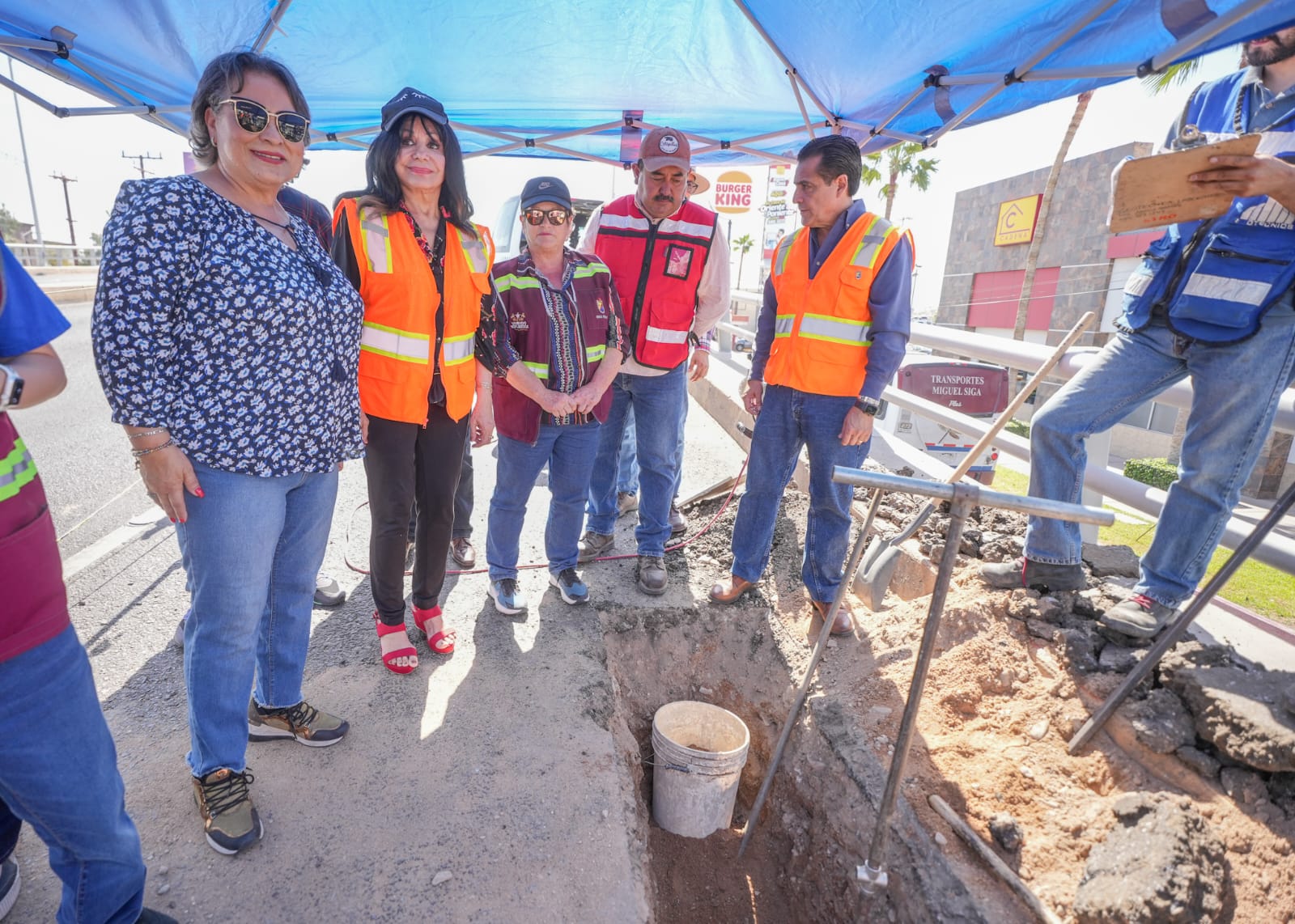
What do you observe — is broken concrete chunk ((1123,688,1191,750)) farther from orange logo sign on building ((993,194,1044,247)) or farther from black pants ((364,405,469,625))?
orange logo sign on building ((993,194,1044,247))

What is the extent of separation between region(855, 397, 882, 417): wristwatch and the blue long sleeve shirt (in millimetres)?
18

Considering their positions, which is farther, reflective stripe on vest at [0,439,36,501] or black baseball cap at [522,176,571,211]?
black baseball cap at [522,176,571,211]

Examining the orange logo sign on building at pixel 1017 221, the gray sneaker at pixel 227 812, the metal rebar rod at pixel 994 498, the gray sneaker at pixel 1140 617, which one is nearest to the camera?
the metal rebar rod at pixel 994 498

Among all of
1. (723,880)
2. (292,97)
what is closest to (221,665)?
(292,97)

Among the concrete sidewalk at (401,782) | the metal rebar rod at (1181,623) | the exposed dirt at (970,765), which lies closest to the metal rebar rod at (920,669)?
the exposed dirt at (970,765)

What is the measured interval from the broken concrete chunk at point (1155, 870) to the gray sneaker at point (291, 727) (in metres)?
2.53

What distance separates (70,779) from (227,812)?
2.18ft

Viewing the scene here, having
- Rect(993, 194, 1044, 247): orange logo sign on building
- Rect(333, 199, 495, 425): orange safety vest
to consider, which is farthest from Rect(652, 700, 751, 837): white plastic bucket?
Rect(993, 194, 1044, 247): orange logo sign on building

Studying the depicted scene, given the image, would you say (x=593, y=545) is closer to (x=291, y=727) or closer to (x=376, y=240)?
(x=291, y=727)

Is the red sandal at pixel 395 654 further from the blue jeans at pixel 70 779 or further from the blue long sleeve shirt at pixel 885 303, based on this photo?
the blue long sleeve shirt at pixel 885 303

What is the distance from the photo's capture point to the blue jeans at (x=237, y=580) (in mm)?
1754

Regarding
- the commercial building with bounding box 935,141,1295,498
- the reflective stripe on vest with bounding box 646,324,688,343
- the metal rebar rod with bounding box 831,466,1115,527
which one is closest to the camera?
the metal rebar rod with bounding box 831,466,1115,527

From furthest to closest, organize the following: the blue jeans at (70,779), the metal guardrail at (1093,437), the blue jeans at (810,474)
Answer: the blue jeans at (810,474)
the metal guardrail at (1093,437)
the blue jeans at (70,779)

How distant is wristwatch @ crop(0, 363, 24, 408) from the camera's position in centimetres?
119
